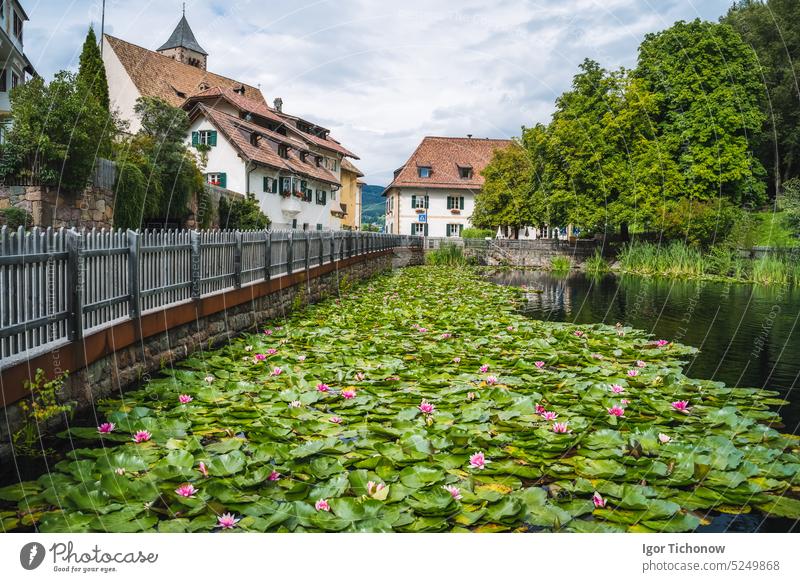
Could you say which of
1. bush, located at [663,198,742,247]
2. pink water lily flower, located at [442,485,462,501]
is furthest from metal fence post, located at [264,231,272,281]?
bush, located at [663,198,742,247]

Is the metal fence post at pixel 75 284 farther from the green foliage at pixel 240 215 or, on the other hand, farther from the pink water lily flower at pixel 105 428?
the green foliage at pixel 240 215

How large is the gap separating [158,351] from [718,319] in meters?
12.3

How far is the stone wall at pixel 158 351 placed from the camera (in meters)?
4.90

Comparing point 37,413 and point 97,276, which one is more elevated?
point 97,276

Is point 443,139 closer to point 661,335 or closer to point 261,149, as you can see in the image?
point 261,149

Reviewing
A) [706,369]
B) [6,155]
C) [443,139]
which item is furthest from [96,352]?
[443,139]

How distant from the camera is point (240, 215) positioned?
27219 mm

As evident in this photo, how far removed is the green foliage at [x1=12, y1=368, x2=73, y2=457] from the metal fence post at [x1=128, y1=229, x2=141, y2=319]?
181 centimetres

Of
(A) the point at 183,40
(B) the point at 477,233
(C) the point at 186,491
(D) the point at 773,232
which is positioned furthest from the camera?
(A) the point at 183,40

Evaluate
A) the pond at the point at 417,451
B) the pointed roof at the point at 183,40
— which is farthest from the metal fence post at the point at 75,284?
the pointed roof at the point at 183,40

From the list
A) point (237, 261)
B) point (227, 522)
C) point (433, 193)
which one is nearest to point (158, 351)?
point (237, 261)

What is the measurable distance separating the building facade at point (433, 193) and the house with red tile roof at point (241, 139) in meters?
10.9

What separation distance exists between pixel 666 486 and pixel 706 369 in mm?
4844

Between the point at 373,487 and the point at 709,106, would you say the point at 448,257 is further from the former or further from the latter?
the point at 373,487
